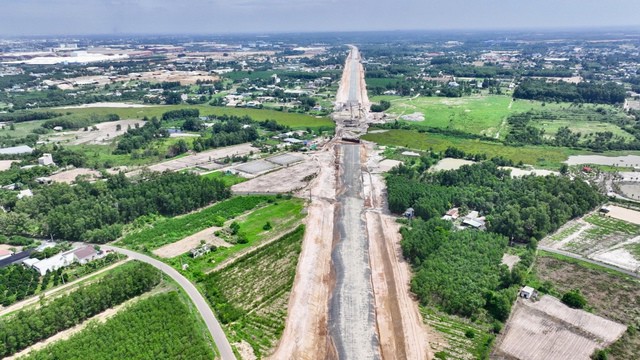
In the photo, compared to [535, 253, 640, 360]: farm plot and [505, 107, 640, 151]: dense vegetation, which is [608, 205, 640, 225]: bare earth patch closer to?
[535, 253, 640, 360]: farm plot

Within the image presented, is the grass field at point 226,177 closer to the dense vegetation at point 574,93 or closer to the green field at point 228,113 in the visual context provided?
the green field at point 228,113

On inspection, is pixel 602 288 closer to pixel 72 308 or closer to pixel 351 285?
pixel 351 285

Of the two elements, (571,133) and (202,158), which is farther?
(571,133)

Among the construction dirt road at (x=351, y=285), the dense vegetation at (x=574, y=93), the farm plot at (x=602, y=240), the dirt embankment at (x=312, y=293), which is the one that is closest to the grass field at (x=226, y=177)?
the construction dirt road at (x=351, y=285)

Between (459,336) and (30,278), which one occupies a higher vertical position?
(30,278)

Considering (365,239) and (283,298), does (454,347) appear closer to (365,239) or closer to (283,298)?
(283,298)

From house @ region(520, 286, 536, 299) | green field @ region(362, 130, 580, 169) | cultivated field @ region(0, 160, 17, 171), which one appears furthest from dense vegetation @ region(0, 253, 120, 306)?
green field @ region(362, 130, 580, 169)

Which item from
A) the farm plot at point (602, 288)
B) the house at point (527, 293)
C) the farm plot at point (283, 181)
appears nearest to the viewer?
the farm plot at point (602, 288)

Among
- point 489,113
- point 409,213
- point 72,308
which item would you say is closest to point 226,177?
point 409,213
